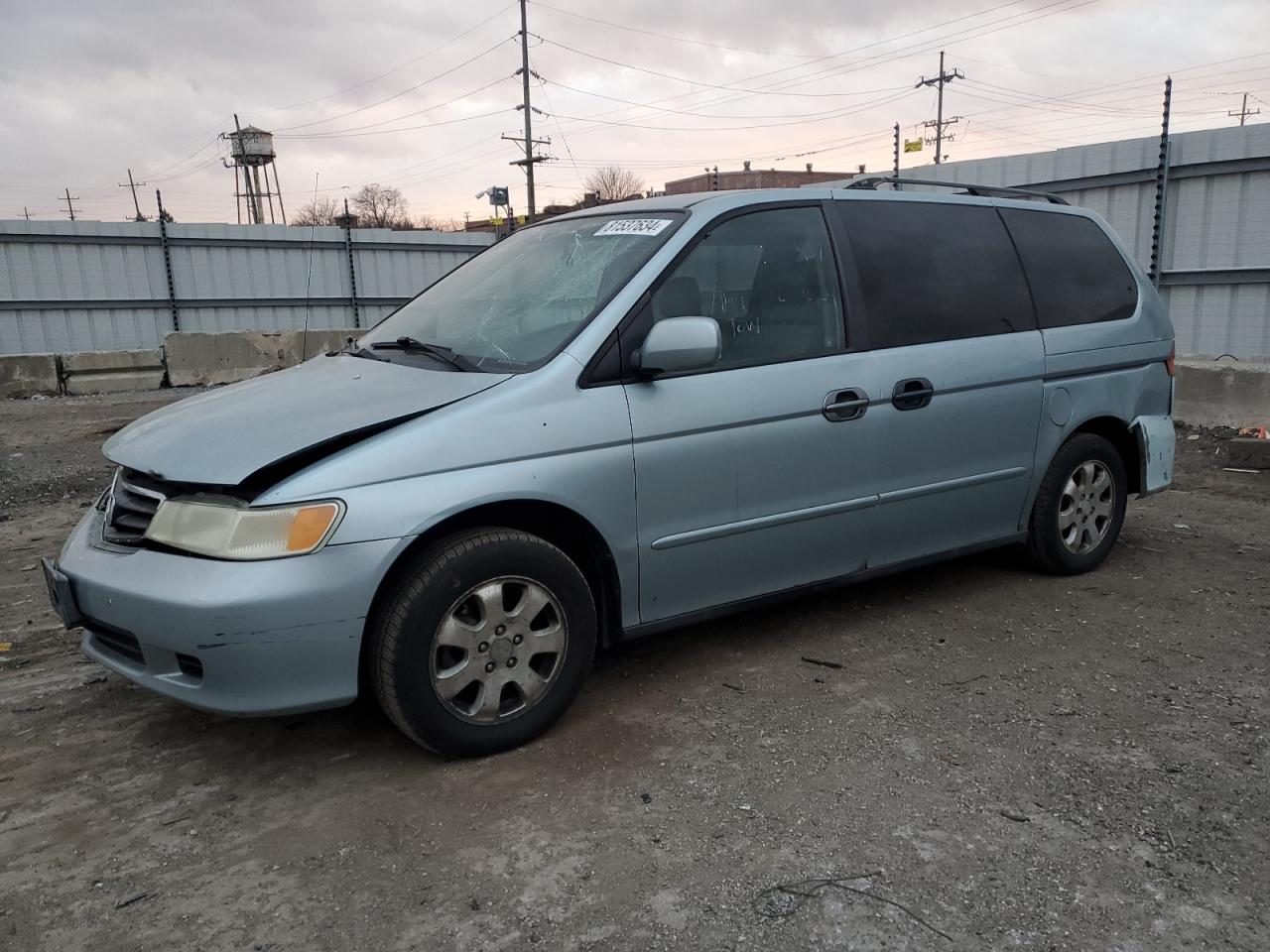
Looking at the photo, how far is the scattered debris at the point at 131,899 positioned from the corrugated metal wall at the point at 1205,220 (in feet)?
27.8

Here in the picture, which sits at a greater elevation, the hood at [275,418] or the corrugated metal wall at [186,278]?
the corrugated metal wall at [186,278]

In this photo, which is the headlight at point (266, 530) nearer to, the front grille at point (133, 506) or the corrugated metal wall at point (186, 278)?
the front grille at point (133, 506)

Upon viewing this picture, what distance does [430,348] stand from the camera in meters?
3.51

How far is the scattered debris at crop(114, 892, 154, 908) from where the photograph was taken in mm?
2354

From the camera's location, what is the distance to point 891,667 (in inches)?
147

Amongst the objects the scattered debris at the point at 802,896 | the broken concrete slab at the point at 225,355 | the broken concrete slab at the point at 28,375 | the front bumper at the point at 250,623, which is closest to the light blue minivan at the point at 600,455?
the front bumper at the point at 250,623

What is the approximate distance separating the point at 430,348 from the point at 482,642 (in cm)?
119

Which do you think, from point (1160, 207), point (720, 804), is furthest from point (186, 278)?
point (720, 804)

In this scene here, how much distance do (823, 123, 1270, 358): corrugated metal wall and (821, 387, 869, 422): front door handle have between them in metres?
5.78

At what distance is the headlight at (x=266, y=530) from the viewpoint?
8.71ft

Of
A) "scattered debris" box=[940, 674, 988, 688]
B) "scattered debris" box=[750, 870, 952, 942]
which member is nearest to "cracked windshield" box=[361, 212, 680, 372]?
"scattered debris" box=[750, 870, 952, 942]

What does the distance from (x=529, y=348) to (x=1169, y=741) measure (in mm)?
2517

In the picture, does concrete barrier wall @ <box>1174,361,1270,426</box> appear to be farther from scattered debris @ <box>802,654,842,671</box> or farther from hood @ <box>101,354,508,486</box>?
hood @ <box>101,354,508,486</box>

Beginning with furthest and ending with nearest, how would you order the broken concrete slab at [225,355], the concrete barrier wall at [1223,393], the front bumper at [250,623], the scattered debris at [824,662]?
the broken concrete slab at [225,355], the concrete barrier wall at [1223,393], the scattered debris at [824,662], the front bumper at [250,623]
